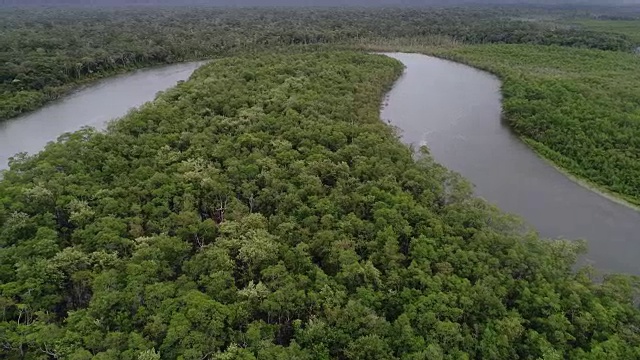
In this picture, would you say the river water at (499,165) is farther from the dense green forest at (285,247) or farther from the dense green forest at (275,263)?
the dense green forest at (275,263)

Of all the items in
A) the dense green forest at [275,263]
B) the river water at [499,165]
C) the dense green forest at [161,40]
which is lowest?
the river water at [499,165]

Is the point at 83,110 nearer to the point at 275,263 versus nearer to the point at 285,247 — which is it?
the point at 285,247

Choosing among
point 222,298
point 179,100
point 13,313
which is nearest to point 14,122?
point 179,100

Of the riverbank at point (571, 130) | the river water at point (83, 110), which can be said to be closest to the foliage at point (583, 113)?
the riverbank at point (571, 130)

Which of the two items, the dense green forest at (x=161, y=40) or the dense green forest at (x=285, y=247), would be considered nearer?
the dense green forest at (x=285, y=247)

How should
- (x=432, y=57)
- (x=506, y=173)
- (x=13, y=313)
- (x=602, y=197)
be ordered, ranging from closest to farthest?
(x=13, y=313)
(x=602, y=197)
(x=506, y=173)
(x=432, y=57)

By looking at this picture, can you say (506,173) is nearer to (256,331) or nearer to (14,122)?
(256,331)

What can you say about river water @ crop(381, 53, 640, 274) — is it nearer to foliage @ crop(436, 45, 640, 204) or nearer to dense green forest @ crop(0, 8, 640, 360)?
foliage @ crop(436, 45, 640, 204)

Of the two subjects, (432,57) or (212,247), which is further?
(432,57)
